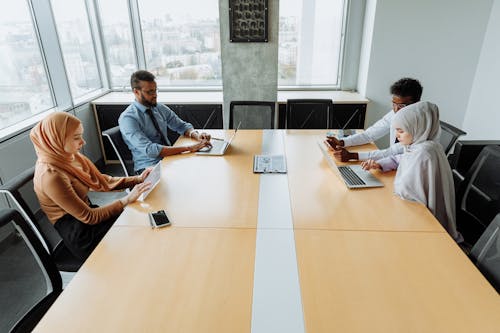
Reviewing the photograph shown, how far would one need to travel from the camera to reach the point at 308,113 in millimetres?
2986

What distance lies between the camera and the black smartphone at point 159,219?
1472mm

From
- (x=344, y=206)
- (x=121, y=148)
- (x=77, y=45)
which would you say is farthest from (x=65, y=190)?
(x=77, y=45)

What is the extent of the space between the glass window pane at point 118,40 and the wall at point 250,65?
1423mm

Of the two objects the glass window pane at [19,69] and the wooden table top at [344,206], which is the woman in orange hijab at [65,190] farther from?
the glass window pane at [19,69]

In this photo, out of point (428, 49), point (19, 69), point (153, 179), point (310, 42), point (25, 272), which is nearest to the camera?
point (25, 272)

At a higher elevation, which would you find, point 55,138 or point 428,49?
point 428,49

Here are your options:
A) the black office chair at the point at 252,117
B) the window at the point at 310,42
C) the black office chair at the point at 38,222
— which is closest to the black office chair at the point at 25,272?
the black office chair at the point at 38,222

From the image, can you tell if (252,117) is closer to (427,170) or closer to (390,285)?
(427,170)

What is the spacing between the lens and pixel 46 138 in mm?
1534

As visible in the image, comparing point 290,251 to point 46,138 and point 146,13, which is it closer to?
point 46,138

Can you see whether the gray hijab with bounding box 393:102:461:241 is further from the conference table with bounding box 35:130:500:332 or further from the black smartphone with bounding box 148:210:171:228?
the black smartphone with bounding box 148:210:171:228

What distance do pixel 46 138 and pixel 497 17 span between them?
13.7 feet

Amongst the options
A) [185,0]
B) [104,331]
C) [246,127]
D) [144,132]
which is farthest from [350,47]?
[104,331]

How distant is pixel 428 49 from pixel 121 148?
334 centimetres
